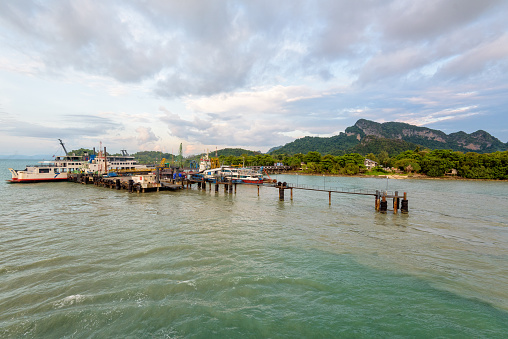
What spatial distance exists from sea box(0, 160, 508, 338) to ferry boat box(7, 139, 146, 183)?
200ft

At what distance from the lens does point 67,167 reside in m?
80.8

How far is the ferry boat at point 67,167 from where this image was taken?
70875 millimetres

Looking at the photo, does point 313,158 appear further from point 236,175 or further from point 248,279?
point 248,279

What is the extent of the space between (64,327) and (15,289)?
6.08 meters

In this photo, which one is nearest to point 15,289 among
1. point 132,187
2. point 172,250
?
point 172,250

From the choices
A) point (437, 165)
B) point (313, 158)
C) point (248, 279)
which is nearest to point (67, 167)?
point (248, 279)

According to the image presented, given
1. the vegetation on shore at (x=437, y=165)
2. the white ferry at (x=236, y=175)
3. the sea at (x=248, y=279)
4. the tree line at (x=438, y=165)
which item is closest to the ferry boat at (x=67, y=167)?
the vegetation on shore at (x=437, y=165)

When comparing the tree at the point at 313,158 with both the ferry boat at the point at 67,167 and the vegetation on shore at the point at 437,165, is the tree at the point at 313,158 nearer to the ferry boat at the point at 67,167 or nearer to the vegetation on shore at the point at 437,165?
the vegetation on shore at the point at 437,165

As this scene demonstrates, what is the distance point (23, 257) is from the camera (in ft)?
56.6

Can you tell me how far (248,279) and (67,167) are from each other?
9374 centimetres

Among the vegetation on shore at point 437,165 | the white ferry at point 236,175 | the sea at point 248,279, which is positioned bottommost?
the sea at point 248,279

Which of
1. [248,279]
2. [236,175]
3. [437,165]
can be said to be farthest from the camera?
[437,165]

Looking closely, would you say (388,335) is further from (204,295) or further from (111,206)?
(111,206)

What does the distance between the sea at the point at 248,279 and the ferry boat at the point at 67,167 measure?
60885 mm
